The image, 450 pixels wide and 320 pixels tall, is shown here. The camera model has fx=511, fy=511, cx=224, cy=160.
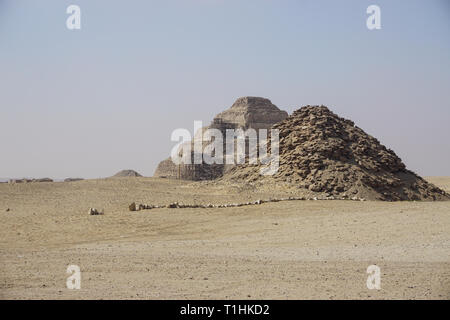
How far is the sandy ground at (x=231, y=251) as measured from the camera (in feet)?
23.0

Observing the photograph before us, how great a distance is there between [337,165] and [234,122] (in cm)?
4486

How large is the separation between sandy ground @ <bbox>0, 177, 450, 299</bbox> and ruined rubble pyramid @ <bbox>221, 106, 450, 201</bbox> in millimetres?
4776

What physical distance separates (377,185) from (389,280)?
589 inches

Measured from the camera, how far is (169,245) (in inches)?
440

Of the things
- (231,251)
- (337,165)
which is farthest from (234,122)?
(231,251)

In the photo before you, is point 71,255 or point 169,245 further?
point 169,245

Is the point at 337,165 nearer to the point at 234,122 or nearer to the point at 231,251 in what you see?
the point at 231,251

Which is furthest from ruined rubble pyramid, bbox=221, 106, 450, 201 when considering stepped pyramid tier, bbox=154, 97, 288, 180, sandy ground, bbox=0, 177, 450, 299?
stepped pyramid tier, bbox=154, 97, 288, 180

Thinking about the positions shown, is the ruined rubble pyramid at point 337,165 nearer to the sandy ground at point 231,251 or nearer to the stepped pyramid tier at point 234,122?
the sandy ground at point 231,251

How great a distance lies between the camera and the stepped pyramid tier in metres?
48.9

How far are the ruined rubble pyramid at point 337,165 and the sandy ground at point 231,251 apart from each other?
478 cm

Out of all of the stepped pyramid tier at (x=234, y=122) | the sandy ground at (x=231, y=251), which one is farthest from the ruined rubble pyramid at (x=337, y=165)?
the stepped pyramid tier at (x=234, y=122)
